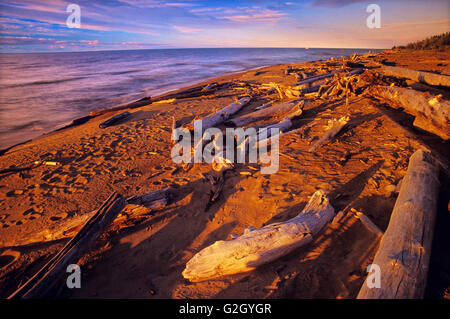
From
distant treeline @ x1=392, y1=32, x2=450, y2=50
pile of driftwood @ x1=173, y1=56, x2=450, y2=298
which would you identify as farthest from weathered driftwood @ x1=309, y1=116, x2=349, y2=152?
distant treeline @ x1=392, y1=32, x2=450, y2=50

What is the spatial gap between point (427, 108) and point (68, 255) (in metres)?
8.84

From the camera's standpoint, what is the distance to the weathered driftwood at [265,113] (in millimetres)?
8102

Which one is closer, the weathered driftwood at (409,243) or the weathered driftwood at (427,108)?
the weathered driftwood at (409,243)

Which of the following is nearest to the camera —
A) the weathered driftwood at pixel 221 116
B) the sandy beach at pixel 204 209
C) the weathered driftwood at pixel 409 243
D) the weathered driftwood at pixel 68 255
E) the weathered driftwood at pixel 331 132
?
the weathered driftwood at pixel 409 243

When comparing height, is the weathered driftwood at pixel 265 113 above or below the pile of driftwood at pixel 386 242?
above

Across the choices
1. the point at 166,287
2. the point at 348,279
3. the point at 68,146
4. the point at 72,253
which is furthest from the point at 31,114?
the point at 348,279

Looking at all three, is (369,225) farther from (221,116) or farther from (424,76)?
(424,76)

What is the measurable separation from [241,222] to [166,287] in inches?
64.2

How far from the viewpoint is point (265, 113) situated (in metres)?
8.61

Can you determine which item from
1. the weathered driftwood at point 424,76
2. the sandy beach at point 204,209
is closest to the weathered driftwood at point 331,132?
the sandy beach at point 204,209

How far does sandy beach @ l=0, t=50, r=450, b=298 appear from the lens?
2689 millimetres

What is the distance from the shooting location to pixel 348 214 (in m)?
3.37

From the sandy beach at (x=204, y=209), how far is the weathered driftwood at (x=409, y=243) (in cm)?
40

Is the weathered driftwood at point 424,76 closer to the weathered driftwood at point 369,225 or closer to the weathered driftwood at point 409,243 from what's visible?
the weathered driftwood at point 409,243
